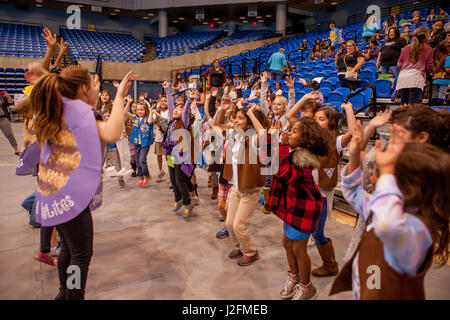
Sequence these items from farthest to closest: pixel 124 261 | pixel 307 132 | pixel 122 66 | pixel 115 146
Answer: pixel 122 66 < pixel 115 146 < pixel 124 261 < pixel 307 132

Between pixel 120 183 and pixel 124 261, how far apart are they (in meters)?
2.87

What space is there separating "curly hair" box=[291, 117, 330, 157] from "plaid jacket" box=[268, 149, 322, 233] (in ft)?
0.18

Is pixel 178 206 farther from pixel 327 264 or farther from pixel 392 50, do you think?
pixel 392 50

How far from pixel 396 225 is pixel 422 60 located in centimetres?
454

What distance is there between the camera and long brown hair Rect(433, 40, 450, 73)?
5.31 m

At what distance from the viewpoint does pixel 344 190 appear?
1703mm

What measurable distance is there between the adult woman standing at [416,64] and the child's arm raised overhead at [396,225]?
13.8 ft

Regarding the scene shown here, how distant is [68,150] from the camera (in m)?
1.76

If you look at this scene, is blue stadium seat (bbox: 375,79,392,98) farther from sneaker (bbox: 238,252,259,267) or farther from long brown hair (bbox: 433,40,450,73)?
sneaker (bbox: 238,252,259,267)

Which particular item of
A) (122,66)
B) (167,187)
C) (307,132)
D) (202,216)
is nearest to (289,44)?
(122,66)

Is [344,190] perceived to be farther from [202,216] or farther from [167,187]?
[167,187]

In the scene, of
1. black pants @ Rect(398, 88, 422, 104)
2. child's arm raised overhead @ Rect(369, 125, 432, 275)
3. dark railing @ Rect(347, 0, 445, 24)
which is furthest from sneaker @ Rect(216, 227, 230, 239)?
dark railing @ Rect(347, 0, 445, 24)

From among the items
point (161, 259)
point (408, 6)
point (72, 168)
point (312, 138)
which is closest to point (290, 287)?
point (312, 138)
